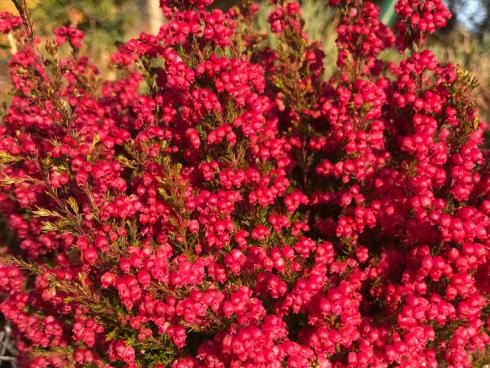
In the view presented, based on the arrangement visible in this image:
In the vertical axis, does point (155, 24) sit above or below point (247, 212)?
above

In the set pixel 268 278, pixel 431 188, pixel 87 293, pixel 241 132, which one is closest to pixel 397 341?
pixel 268 278

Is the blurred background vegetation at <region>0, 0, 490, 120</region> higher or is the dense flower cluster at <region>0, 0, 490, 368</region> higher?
the blurred background vegetation at <region>0, 0, 490, 120</region>

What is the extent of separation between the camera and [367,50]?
3.64 metres

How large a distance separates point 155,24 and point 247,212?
28.4 feet

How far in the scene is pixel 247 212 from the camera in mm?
3533

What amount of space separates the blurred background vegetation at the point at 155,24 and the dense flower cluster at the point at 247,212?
5.65 meters

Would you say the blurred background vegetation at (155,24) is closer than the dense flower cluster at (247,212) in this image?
No

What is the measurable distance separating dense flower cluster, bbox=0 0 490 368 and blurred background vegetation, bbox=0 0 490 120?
5647 millimetres

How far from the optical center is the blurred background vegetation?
9.28 metres

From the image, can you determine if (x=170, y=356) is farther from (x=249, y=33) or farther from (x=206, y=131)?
(x=249, y=33)

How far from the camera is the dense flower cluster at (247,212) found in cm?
262

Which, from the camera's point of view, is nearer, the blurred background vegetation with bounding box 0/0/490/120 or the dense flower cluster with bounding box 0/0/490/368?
the dense flower cluster with bounding box 0/0/490/368

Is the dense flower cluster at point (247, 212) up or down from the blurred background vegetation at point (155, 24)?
down

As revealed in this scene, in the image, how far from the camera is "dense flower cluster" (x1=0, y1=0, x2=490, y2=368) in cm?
262
